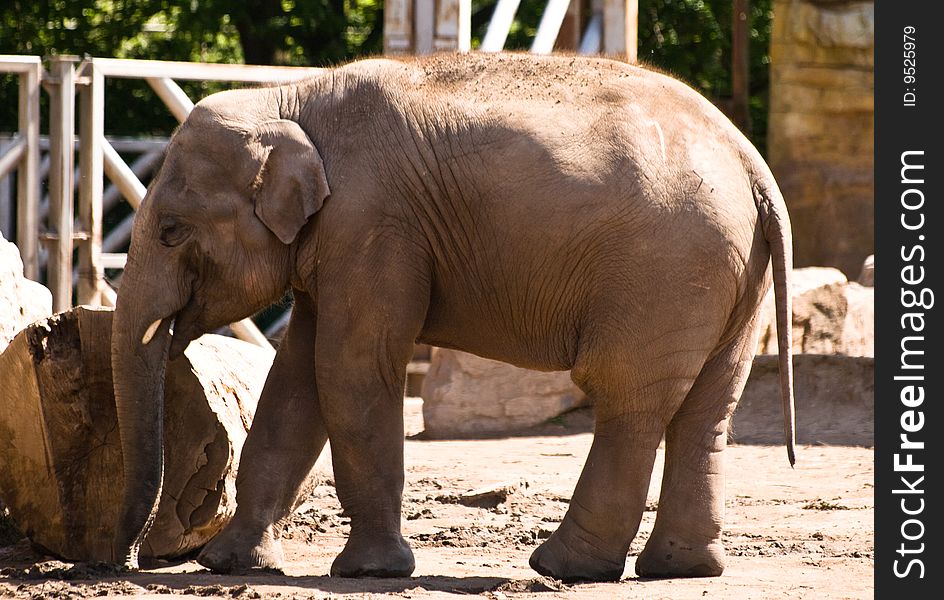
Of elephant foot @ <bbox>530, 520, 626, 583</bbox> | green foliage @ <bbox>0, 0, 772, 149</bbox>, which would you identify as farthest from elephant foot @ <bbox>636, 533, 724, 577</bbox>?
green foliage @ <bbox>0, 0, 772, 149</bbox>

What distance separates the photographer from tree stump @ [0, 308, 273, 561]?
17.8ft

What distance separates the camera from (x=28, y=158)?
901 cm

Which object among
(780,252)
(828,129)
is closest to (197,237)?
(780,252)

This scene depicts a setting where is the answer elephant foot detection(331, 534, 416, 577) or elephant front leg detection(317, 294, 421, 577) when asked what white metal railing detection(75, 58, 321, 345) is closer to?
elephant front leg detection(317, 294, 421, 577)

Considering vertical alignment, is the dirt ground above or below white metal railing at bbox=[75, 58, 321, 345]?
below

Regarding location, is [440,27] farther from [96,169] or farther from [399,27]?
[96,169]

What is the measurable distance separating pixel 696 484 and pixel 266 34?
12.6 metres

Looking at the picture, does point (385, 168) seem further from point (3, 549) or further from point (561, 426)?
point (561, 426)

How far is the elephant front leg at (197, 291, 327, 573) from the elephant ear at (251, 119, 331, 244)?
541mm

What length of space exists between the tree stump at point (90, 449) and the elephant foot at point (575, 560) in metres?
1.27

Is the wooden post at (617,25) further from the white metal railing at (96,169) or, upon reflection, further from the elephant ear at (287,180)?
the elephant ear at (287,180)

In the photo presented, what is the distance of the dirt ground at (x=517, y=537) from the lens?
4.94 m

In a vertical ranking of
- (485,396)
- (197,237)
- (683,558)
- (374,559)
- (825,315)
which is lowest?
(485,396)
